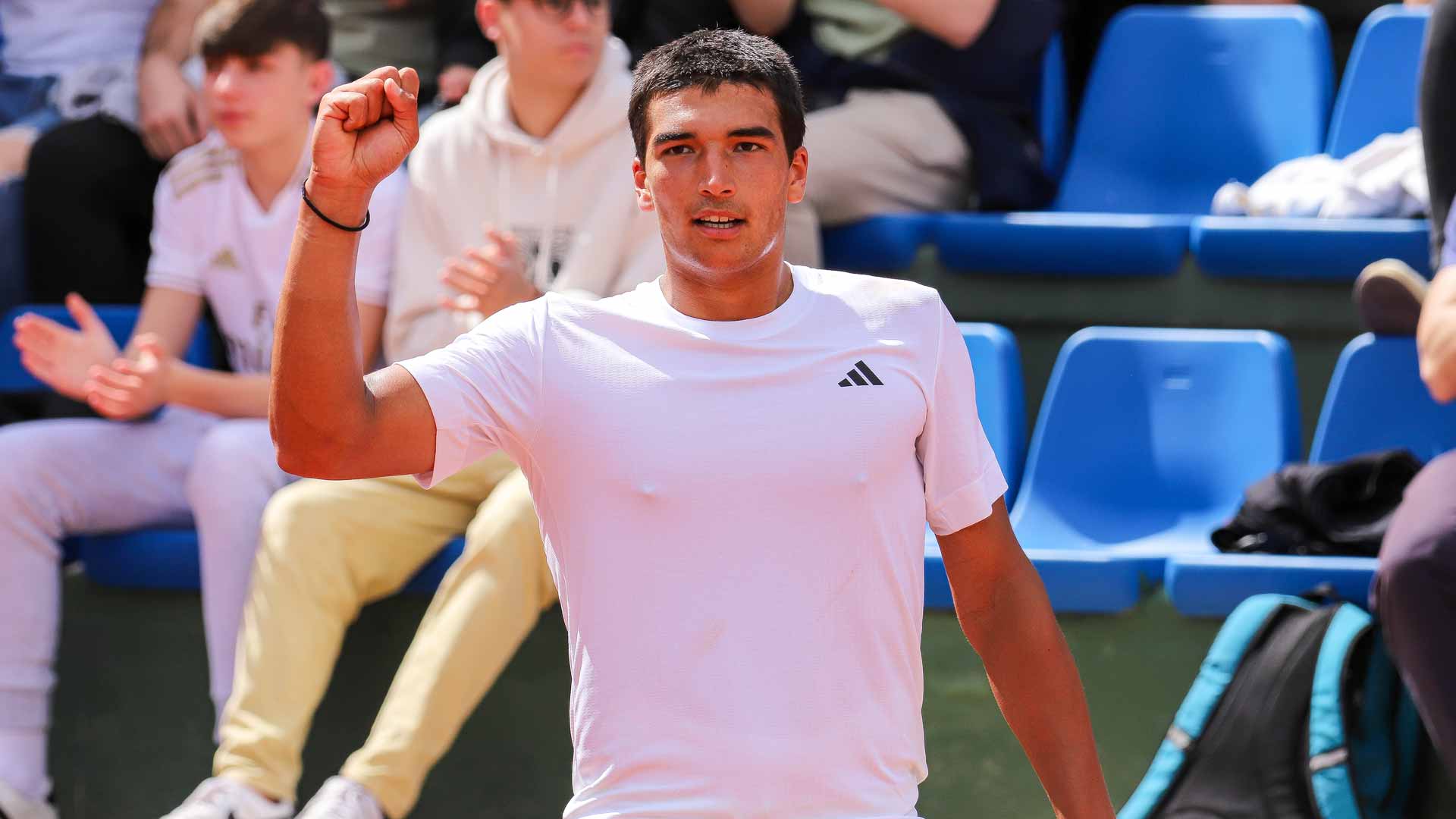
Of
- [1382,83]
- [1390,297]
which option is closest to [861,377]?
[1390,297]

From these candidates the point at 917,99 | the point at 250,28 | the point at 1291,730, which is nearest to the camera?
the point at 1291,730

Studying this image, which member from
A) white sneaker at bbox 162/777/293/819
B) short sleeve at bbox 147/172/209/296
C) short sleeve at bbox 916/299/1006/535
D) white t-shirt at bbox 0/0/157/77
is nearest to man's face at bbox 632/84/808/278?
short sleeve at bbox 916/299/1006/535

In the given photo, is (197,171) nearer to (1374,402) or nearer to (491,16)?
(491,16)

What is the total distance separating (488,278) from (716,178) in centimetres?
150

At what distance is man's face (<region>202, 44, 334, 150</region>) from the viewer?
13.2 feet

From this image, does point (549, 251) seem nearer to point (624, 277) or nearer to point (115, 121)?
point (624, 277)

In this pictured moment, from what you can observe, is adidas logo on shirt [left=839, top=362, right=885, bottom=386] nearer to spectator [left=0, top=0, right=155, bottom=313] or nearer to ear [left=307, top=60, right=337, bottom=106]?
ear [left=307, top=60, right=337, bottom=106]

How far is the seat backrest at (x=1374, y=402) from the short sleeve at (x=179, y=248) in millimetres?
2334

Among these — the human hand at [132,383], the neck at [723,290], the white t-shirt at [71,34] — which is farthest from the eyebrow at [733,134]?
the white t-shirt at [71,34]

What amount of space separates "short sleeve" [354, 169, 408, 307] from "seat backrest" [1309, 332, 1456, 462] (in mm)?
1862

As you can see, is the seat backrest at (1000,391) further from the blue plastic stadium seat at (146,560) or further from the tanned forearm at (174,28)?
the tanned forearm at (174,28)

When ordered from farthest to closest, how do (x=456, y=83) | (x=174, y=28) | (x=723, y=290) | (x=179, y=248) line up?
1. (x=174, y=28)
2. (x=456, y=83)
3. (x=179, y=248)
4. (x=723, y=290)

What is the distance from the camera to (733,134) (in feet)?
6.56

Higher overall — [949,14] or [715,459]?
[715,459]
